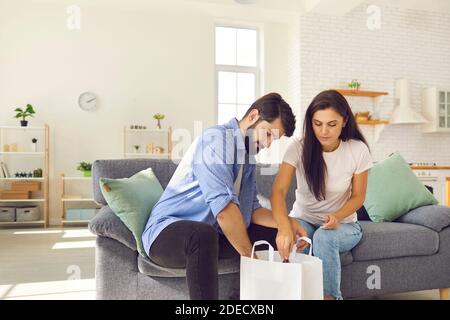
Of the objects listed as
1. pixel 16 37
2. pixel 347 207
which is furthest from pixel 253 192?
pixel 16 37

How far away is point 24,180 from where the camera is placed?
18.0 feet

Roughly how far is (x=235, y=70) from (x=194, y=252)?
17.2ft

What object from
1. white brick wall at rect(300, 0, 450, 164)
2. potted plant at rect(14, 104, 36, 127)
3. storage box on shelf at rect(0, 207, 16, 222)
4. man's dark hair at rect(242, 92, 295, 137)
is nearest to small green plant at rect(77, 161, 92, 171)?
potted plant at rect(14, 104, 36, 127)

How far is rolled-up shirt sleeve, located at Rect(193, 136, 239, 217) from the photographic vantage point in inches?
56.7

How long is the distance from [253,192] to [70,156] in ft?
15.0

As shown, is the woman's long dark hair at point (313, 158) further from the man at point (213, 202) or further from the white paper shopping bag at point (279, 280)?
the white paper shopping bag at point (279, 280)

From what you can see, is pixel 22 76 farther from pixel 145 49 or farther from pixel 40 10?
pixel 145 49

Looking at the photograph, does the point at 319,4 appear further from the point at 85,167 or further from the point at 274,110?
the point at 274,110

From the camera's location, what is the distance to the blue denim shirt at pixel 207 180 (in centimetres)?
148

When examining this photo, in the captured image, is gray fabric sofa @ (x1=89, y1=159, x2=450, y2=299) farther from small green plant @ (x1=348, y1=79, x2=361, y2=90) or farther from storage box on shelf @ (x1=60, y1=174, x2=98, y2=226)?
small green plant @ (x1=348, y1=79, x2=361, y2=90)

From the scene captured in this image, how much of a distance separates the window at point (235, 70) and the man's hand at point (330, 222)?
4472 millimetres

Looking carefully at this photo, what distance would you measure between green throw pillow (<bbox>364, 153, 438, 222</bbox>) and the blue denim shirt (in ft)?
3.67

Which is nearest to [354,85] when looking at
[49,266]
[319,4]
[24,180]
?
[319,4]

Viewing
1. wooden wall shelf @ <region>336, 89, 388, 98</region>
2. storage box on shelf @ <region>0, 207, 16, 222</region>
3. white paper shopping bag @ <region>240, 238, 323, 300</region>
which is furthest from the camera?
wooden wall shelf @ <region>336, 89, 388, 98</region>
